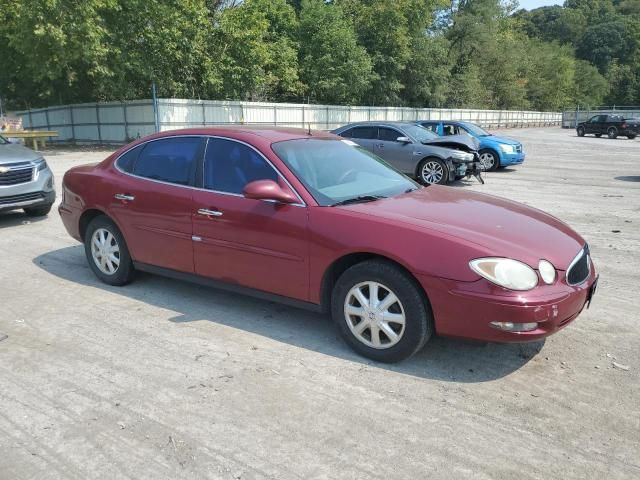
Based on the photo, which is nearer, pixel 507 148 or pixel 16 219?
pixel 16 219

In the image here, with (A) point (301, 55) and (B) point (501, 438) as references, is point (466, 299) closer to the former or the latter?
(B) point (501, 438)

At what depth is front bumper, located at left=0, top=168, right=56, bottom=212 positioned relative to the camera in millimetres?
8039

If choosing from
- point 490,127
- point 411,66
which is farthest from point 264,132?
point 490,127

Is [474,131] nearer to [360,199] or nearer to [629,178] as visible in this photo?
[629,178]

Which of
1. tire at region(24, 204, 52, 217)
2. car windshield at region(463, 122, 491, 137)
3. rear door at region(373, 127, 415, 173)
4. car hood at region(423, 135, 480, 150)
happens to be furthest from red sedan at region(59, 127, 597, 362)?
car windshield at region(463, 122, 491, 137)

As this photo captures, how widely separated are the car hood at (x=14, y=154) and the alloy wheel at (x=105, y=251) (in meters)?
3.53

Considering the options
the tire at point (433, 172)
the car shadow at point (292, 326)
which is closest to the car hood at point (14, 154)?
the car shadow at point (292, 326)

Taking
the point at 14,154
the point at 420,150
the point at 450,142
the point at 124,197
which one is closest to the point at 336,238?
the point at 124,197

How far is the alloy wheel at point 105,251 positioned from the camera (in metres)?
5.43

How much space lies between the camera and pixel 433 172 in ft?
42.0

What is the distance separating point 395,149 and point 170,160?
358 inches

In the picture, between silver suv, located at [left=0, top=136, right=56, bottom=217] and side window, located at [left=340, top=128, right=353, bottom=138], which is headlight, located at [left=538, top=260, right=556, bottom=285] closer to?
silver suv, located at [left=0, top=136, right=56, bottom=217]

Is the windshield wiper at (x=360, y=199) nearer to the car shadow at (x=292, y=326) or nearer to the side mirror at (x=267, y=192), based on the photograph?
the side mirror at (x=267, y=192)

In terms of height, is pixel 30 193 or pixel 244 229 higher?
pixel 244 229
